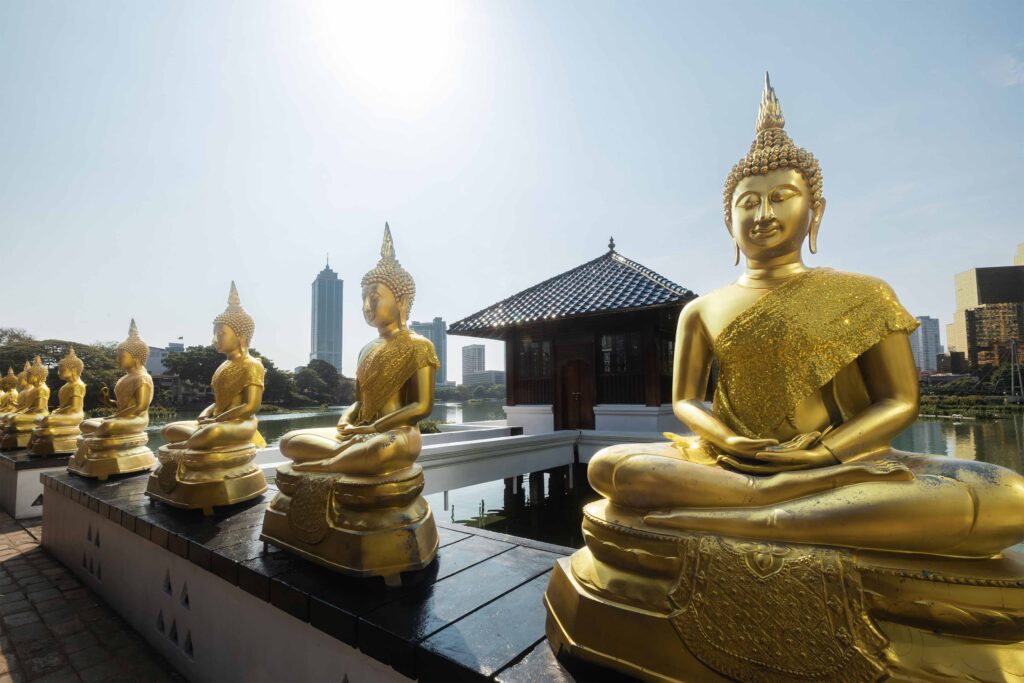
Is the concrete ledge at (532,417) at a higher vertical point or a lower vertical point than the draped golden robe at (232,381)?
→ lower

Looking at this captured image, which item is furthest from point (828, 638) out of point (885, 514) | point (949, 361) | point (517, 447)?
point (949, 361)

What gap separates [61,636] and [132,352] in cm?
293

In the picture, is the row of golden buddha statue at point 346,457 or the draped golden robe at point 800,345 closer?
the draped golden robe at point 800,345

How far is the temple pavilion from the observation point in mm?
9820

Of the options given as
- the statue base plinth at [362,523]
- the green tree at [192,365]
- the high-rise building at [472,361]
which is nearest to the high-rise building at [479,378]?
the high-rise building at [472,361]

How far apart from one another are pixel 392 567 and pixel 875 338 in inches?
86.5

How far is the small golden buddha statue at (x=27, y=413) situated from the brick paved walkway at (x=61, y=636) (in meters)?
4.24

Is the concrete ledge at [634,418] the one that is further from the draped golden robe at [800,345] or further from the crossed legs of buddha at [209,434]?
the draped golden robe at [800,345]

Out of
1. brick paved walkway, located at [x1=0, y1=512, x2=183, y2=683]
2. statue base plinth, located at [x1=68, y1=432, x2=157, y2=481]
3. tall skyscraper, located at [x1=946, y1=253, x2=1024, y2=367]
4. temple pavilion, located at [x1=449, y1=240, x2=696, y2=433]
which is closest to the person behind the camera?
brick paved walkway, located at [x1=0, y1=512, x2=183, y2=683]

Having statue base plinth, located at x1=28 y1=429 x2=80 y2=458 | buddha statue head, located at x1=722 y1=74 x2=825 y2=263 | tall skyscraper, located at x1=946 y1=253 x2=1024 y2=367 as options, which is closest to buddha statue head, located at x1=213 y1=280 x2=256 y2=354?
buddha statue head, located at x1=722 y1=74 x2=825 y2=263

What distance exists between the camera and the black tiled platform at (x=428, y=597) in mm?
1658

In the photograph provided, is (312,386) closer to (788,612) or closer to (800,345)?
(800,345)

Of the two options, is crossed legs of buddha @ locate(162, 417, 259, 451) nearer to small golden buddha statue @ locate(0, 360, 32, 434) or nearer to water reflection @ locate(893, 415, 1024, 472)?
small golden buddha statue @ locate(0, 360, 32, 434)

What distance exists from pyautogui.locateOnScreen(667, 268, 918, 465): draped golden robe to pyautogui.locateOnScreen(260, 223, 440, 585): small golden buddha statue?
4.55ft
